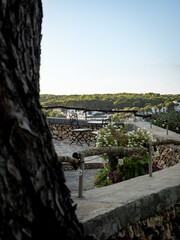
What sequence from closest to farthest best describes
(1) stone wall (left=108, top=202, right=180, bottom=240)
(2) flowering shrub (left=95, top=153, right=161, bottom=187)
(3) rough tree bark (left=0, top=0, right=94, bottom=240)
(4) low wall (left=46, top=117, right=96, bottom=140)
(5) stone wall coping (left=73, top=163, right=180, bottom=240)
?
(3) rough tree bark (left=0, top=0, right=94, bottom=240), (5) stone wall coping (left=73, top=163, right=180, bottom=240), (1) stone wall (left=108, top=202, right=180, bottom=240), (2) flowering shrub (left=95, top=153, right=161, bottom=187), (4) low wall (left=46, top=117, right=96, bottom=140)

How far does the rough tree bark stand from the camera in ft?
3.42

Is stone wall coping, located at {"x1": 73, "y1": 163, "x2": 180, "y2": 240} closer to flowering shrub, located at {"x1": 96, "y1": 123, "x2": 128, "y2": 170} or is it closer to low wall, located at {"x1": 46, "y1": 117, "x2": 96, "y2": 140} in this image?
flowering shrub, located at {"x1": 96, "y1": 123, "x2": 128, "y2": 170}

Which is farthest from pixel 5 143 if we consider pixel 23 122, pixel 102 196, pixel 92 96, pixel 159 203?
pixel 92 96

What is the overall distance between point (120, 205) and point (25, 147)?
40.0 inches

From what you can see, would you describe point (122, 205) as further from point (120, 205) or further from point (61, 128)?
point (61, 128)

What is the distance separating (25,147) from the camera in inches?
43.3

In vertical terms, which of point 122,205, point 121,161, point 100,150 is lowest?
point 121,161

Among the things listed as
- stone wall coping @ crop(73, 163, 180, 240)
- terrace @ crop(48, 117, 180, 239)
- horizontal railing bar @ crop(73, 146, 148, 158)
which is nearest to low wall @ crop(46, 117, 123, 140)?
horizontal railing bar @ crop(73, 146, 148, 158)

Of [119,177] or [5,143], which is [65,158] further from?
[119,177]

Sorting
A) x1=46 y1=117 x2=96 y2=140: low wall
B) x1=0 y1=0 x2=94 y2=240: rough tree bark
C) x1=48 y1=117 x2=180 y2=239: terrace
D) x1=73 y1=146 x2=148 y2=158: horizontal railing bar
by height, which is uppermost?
x1=0 y1=0 x2=94 y2=240: rough tree bark

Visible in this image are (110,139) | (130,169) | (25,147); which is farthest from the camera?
(110,139)

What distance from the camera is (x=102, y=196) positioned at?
90.0 inches

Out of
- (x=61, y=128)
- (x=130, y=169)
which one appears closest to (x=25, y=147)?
(x=130, y=169)

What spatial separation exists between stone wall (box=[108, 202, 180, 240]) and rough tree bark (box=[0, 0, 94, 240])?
0.73 m
